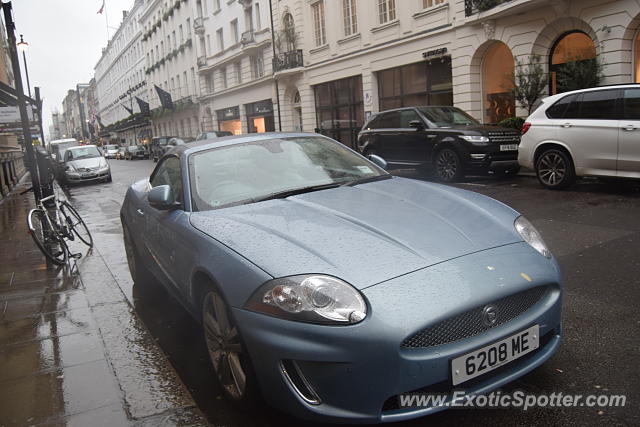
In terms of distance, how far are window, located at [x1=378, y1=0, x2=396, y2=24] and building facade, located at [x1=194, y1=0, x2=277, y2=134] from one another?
11.4 m

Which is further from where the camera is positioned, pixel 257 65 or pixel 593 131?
pixel 257 65

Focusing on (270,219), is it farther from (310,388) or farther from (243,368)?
(310,388)

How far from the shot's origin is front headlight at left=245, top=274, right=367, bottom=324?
7.64ft

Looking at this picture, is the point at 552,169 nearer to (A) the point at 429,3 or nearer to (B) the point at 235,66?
(A) the point at 429,3

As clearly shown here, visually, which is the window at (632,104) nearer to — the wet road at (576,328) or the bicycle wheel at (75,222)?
the wet road at (576,328)

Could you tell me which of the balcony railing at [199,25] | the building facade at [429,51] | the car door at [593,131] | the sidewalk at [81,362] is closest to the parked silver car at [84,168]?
the building facade at [429,51]

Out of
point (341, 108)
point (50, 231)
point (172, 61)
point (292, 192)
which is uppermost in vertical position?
point (172, 61)

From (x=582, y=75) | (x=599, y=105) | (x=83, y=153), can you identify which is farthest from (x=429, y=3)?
(x=83, y=153)

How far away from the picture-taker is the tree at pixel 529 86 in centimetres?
1619

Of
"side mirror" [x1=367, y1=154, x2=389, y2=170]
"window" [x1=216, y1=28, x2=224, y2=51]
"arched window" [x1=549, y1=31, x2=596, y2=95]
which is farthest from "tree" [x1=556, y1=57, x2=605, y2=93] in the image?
"window" [x1=216, y1=28, x2=224, y2=51]

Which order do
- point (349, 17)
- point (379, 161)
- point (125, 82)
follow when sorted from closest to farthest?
point (379, 161) < point (349, 17) < point (125, 82)

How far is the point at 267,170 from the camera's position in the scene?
12.9 feet

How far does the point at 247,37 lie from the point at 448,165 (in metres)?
27.6

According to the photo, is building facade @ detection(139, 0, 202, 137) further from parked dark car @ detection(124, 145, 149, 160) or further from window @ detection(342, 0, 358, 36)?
window @ detection(342, 0, 358, 36)
